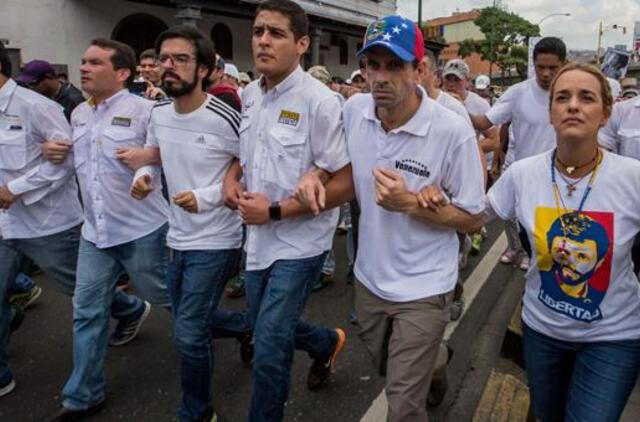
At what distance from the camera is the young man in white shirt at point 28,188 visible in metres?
3.35

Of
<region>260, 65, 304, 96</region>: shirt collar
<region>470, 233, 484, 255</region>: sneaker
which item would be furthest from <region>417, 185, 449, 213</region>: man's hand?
<region>470, 233, 484, 255</region>: sneaker

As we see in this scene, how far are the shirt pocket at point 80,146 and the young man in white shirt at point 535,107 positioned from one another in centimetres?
343

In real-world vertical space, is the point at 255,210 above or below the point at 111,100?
below

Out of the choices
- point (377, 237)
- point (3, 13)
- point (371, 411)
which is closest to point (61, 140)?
point (377, 237)

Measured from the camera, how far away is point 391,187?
7.02 feet

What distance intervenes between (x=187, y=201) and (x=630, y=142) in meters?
2.87

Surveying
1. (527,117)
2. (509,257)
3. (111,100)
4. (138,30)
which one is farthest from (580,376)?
(138,30)

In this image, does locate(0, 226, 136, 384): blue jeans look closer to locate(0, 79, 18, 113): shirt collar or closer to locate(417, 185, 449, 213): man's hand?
locate(0, 79, 18, 113): shirt collar

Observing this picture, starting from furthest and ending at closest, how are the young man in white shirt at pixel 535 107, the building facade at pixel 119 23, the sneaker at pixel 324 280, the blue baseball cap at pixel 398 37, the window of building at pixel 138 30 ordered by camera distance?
the window of building at pixel 138 30
the building facade at pixel 119 23
the sneaker at pixel 324 280
the young man in white shirt at pixel 535 107
the blue baseball cap at pixel 398 37

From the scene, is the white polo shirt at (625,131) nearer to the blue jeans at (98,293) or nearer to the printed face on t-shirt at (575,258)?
the printed face on t-shirt at (575,258)

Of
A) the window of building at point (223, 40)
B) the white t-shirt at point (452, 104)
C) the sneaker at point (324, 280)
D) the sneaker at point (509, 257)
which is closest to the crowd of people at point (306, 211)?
the white t-shirt at point (452, 104)

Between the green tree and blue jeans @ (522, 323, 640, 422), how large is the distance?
2329 inches

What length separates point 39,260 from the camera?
3510 mm

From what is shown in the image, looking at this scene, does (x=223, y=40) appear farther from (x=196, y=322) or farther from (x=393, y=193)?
(x=393, y=193)
